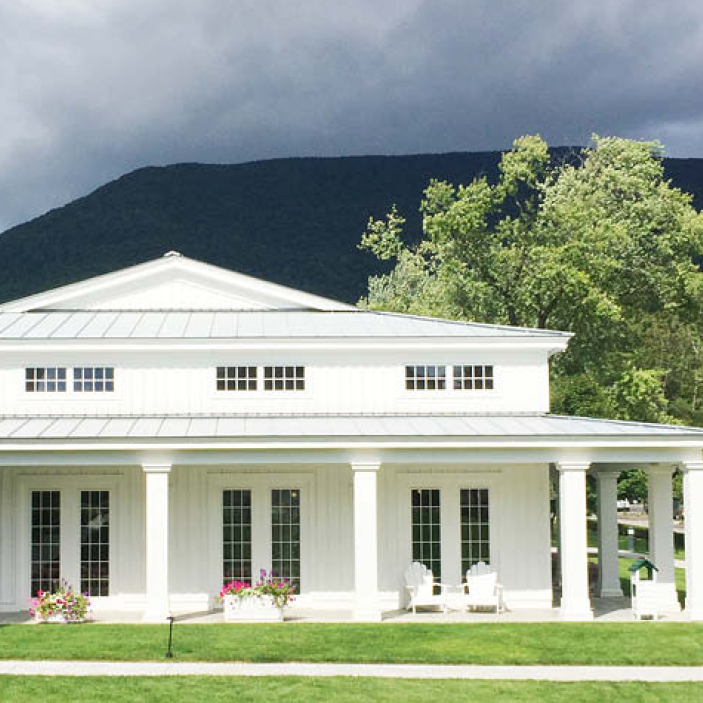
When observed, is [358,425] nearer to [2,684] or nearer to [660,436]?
[660,436]

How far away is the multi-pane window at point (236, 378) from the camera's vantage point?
23.4 metres

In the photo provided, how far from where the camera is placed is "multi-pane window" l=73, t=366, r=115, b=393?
76.0 feet

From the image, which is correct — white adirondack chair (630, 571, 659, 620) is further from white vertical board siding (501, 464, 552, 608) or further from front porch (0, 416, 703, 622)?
white vertical board siding (501, 464, 552, 608)

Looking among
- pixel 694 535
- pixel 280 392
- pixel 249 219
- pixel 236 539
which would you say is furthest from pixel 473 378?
pixel 249 219

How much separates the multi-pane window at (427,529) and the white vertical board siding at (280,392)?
1985mm

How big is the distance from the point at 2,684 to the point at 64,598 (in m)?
5.50

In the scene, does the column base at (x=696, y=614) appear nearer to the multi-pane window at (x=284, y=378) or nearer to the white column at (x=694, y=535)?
the white column at (x=694, y=535)

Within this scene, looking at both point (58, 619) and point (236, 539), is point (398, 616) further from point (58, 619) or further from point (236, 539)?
point (58, 619)

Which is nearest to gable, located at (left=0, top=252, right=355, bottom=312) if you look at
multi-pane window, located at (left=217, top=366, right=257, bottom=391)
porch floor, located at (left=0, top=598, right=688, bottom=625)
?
multi-pane window, located at (left=217, top=366, right=257, bottom=391)

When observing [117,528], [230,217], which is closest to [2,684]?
[117,528]

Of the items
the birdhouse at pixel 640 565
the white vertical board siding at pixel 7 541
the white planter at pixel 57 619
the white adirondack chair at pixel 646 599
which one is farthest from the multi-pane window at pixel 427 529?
the white vertical board siding at pixel 7 541

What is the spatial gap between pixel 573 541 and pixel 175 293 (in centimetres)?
1163

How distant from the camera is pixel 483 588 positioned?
21578 mm

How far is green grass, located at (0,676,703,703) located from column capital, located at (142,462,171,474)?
18.6 feet
